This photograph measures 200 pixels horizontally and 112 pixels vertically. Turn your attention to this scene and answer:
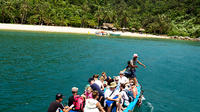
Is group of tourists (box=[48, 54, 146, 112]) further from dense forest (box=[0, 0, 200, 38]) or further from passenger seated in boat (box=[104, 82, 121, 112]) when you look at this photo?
dense forest (box=[0, 0, 200, 38])

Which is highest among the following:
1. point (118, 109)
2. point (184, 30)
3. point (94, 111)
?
point (184, 30)

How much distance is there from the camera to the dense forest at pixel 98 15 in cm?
7912

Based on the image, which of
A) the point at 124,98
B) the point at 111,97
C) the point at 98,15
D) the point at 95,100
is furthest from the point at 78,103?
the point at 98,15

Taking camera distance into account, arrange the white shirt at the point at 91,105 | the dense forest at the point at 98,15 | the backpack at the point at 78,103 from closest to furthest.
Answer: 1. the white shirt at the point at 91,105
2. the backpack at the point at 78,103
3. the dense forest at the point at 98,15

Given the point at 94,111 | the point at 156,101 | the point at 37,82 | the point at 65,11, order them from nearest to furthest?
the point at 94,111, the point at 156,101, the point at 37,82, the point at 65,11

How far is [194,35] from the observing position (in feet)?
382

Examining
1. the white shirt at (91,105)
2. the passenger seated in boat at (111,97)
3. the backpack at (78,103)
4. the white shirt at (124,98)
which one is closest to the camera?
the white shirt at (91,105)

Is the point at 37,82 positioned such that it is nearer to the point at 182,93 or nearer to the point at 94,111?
the point at 94,111

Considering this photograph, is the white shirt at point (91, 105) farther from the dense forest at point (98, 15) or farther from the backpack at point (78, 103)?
the dense forest at point (98, 15)

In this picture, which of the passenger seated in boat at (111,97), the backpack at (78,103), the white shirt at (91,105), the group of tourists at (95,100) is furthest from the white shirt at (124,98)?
the white shirt at (91,105)

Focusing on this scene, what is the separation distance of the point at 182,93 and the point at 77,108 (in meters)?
13.5

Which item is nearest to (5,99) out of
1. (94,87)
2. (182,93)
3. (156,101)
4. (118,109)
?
(94,87)

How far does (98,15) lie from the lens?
108m

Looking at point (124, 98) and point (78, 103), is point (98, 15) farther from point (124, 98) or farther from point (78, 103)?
point (78, 103)
